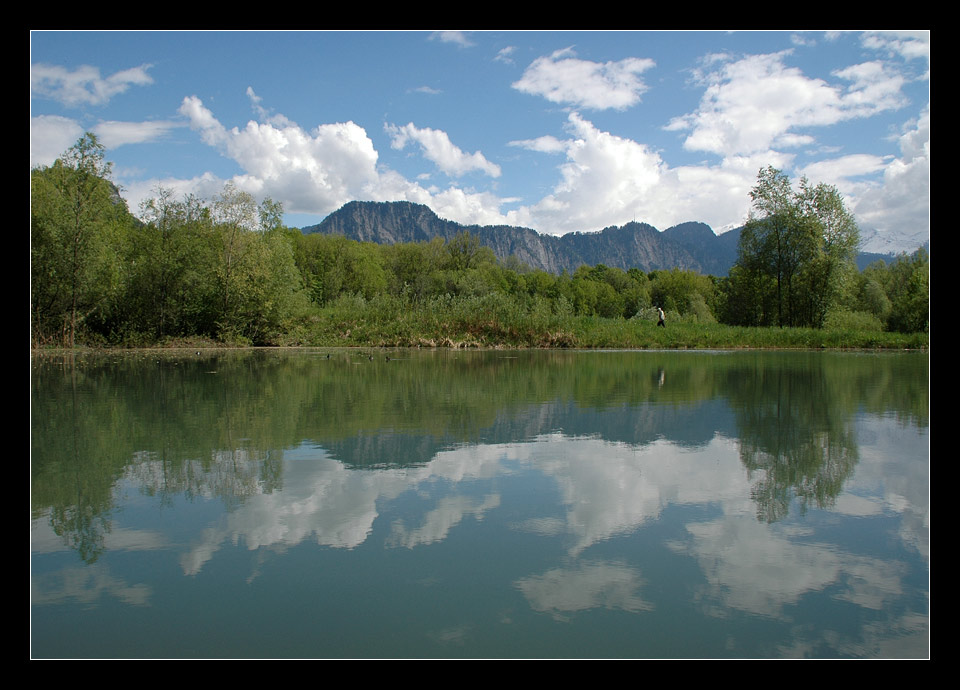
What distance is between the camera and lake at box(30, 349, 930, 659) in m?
3.34

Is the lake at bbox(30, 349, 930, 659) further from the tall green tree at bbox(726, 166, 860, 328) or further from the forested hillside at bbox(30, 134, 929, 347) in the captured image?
the tall green tree at bbox(726, 166, 860, 328)

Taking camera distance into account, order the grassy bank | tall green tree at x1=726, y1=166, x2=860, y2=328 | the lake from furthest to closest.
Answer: tall green tree at x1=726, y1=166, x2=860, y2=328, the grassy bank, the lake

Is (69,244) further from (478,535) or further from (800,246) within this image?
(800,246)

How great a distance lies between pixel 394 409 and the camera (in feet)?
35.5

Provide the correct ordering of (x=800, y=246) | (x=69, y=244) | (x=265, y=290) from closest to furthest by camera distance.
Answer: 1. (x=69, y=244)
2. (x=265, y=290)
3. (x=800, y=246)

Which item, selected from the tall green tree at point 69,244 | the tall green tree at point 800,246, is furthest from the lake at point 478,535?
the tall green tree at point 800,246

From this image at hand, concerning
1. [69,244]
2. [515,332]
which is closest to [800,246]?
[515,332]

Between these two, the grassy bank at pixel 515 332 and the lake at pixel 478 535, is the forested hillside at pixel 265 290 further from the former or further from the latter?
the lake at pixel 478 535

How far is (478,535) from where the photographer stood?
468cm

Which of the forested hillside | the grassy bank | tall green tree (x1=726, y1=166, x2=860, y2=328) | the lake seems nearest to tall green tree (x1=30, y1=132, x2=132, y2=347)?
the forested hillside

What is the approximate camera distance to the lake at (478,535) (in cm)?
334

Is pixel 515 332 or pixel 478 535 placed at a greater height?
pixel 515 332

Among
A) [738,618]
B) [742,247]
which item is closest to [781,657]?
[738,618]
